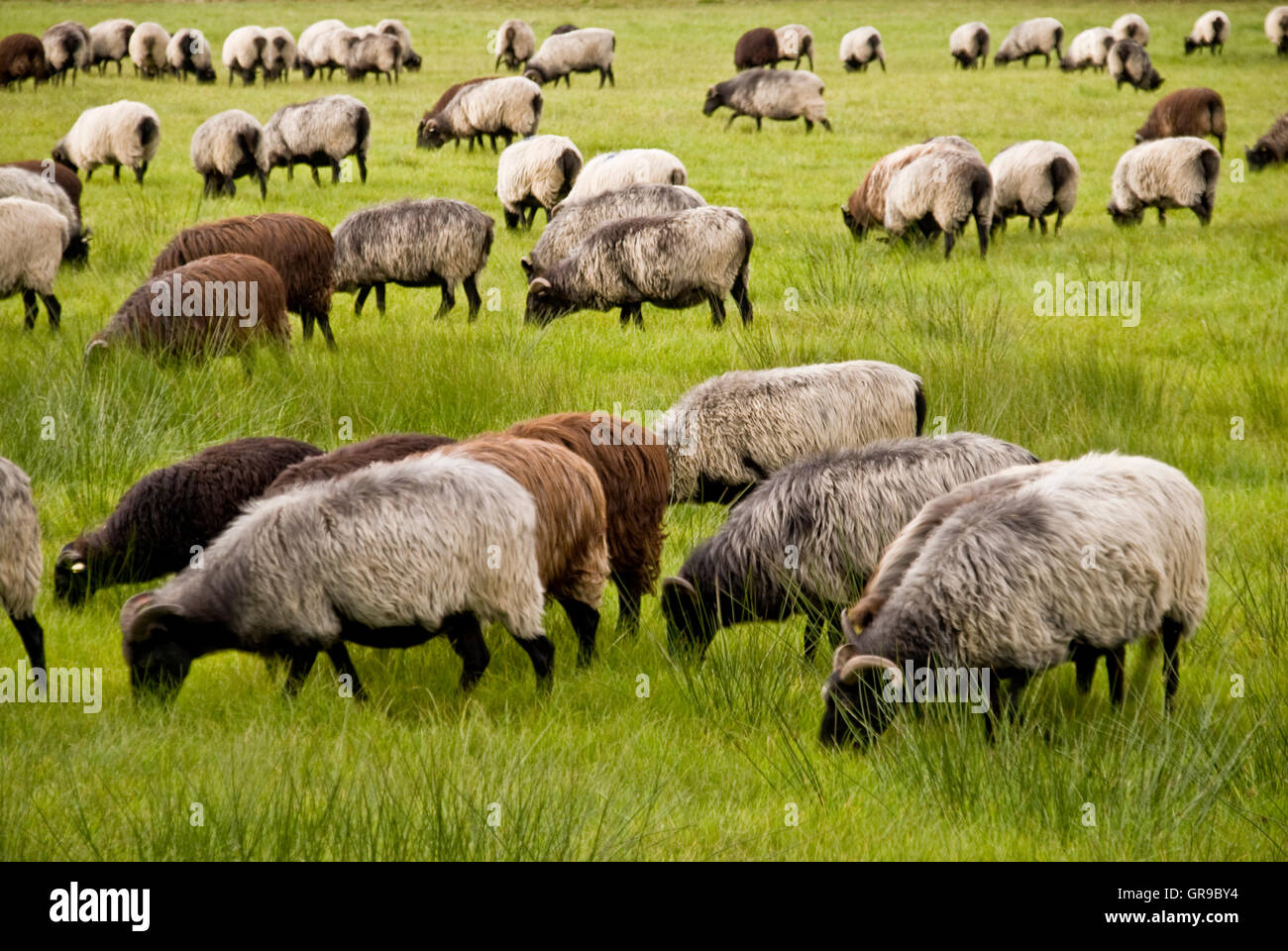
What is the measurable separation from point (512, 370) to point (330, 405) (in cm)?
131

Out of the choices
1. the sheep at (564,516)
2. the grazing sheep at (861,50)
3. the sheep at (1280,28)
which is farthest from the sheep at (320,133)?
the sheep at (1280,28)

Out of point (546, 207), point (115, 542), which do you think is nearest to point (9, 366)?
point (115, 542)

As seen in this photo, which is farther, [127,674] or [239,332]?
[239,332]

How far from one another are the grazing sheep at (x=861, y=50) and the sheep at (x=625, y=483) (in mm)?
35717

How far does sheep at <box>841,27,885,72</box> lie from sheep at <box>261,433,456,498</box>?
1419 inches

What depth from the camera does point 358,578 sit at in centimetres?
504

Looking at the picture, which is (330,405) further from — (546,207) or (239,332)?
(546,207)

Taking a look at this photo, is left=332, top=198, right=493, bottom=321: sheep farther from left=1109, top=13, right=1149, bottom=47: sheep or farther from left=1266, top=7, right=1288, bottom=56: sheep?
left=1266, top=7, right=1288, bottom=56: sheep

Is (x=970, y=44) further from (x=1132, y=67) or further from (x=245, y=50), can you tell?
(x=245, y=50)

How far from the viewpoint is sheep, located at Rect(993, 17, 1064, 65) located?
4200 cm

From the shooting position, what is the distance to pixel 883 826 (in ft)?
14.0

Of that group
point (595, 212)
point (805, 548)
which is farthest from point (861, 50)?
point (805, 548)

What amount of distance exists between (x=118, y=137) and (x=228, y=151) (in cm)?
247

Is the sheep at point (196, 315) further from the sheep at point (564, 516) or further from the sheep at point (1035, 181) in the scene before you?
Answer: the sheep at point (1035, 181)
